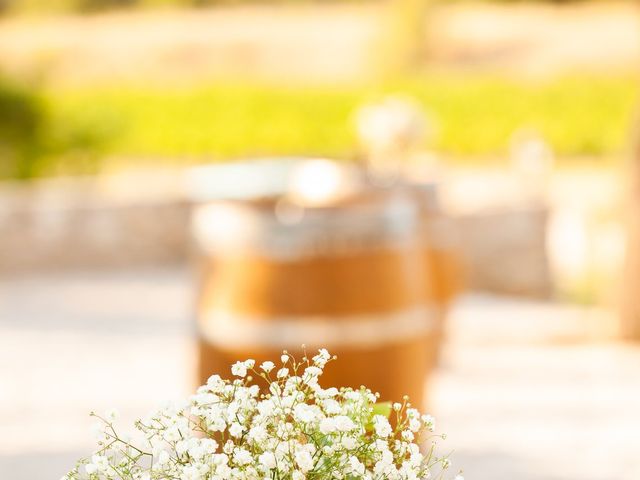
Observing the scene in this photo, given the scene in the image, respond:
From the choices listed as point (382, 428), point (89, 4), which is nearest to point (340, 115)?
point (89, 4)

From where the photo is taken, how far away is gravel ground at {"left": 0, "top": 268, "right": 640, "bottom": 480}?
4254mm

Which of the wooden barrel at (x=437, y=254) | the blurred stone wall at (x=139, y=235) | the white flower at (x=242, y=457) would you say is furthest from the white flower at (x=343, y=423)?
the blurred stone wall at (x=139, y=235)

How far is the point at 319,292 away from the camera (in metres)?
3.02

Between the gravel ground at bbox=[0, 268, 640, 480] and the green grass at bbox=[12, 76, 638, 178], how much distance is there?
565 inches

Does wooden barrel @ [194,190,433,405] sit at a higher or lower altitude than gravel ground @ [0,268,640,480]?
lower

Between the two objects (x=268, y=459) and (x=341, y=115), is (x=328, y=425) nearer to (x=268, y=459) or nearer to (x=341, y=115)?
(x=268, y=459)

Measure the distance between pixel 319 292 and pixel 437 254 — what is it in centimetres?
193

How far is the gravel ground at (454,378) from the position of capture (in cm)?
425

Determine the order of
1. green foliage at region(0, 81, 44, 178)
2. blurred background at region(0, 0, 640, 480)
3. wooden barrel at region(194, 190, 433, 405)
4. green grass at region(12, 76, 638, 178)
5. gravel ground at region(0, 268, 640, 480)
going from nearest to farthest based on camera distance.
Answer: wooden barrel at region(194, 190, 433, 405)
blurred background at region(0, 0, 640, 480)
gravel ground at region(0, 268, 640, 480)
green foliage at region(0, 81, 44, 178)
green grass at region(12, 76, 638, 178)

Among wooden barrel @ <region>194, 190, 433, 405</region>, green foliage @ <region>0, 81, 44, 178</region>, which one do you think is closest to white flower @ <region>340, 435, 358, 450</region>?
wooden barrel @ <region>194, 190, 433, 405</region>

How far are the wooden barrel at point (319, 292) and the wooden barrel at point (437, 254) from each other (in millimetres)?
1509

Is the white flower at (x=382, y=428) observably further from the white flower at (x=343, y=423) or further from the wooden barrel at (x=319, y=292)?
the wooden barrel at (x=319, y=292)

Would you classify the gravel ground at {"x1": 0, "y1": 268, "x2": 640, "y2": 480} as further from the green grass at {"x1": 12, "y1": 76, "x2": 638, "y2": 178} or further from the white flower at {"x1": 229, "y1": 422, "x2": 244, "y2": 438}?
the green grass at {"x1": 12, "y1": 76, "x2": 638, "y2": 178}

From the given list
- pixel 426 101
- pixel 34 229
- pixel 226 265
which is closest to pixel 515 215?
pixel 34 229
